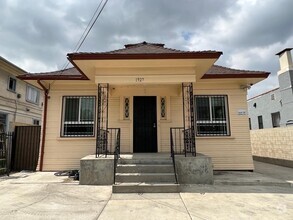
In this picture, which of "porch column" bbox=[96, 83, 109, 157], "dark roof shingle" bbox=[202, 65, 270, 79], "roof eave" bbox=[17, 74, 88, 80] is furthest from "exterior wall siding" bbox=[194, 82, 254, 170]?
"roof eave" bbox=[17, 74, 88, 80]

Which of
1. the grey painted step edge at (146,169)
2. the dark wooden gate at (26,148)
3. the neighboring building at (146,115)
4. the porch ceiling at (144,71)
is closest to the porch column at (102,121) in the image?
the neighboring building at (146,115)

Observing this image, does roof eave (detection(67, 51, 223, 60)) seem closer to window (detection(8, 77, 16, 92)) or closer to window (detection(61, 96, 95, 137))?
window (detection(61, 96, 95, 137))

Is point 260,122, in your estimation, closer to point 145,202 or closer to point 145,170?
point 145,170

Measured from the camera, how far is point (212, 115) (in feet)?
25.7

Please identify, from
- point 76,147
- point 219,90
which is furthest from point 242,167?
point 76,147

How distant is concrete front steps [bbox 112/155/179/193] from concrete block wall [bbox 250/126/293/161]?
5845 mm

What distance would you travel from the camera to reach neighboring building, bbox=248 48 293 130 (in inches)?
452

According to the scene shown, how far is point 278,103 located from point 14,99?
17167 mm

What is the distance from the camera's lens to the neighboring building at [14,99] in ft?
42.7

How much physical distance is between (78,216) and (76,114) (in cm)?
497

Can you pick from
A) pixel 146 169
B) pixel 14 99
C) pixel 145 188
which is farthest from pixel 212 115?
pixel 14 99

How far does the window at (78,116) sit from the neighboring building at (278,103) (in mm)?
10512

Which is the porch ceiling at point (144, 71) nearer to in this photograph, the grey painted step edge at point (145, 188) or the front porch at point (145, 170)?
the front porch at point (145, 170)

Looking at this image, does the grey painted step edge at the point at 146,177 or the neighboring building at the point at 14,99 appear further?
the neighboring building at the point at 14,99
